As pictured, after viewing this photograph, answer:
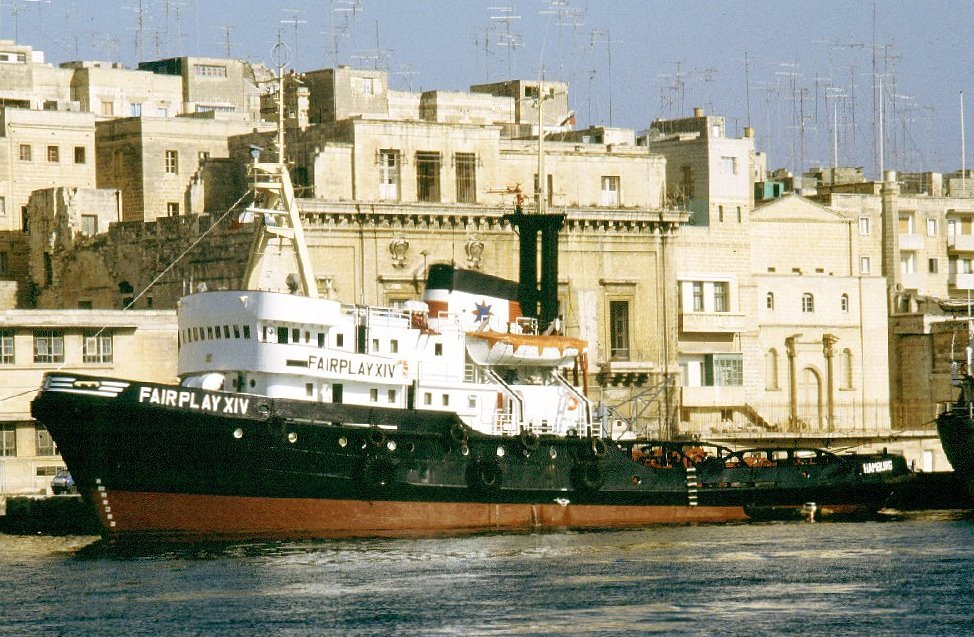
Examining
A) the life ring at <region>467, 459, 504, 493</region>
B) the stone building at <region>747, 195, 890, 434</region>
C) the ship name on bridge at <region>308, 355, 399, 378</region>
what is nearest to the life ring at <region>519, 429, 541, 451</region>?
the life ring at <region>467, 459, 504, 493</region>

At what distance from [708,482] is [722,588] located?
54.7 feet

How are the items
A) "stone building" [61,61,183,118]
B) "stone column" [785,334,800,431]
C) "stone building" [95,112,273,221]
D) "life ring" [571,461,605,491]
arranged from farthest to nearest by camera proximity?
1. "stone building" [61,61,183,118]
2. "stone column" [785,334,800,431]
3. "stone building" [95,112,273,221]
4. "life ring" [571,461,605,491]

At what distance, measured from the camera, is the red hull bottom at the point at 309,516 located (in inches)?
2325

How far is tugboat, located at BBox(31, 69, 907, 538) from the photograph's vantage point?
5894 centimetres

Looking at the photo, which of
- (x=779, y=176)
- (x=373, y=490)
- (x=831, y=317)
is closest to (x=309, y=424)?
(x=373, y=490)

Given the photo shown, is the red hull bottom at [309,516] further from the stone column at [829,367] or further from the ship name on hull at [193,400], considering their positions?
the stone column at [829,367]

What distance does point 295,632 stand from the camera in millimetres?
45250

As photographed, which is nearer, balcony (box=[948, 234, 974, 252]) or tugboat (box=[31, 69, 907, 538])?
tugboat (box=[31, 69, 907, 538])

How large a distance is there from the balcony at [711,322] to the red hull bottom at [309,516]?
23961 millimetres

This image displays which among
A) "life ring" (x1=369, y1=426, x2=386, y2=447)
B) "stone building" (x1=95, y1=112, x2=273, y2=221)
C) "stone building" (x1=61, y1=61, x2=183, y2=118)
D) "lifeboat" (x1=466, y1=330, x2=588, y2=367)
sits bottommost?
"life ring" (x1=369, y1=426, x2=386, y2=447)

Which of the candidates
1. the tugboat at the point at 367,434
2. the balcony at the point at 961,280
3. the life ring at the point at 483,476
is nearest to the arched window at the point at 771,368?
the balcony at the point at 961,280

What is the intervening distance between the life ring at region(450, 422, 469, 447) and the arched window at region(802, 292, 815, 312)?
3593 cm

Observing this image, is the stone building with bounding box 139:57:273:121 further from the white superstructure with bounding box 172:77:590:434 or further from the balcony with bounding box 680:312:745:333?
the white superstructure with bounding box 172:77:590:434

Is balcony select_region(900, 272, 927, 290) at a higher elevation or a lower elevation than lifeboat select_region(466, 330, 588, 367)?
higher
